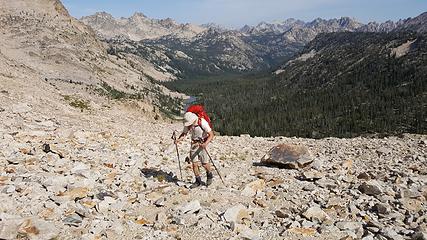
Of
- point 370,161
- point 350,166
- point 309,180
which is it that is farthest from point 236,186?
point 370,161

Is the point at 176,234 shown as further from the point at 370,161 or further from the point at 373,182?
the point at 370,161

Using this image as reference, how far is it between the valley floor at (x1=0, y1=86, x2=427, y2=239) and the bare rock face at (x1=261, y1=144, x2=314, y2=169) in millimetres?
547

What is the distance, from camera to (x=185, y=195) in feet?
49.4

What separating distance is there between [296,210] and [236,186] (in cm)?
348

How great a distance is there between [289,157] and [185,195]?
7211 mm

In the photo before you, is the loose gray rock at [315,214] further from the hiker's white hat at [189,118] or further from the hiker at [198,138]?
the hiker's white hat at [189,118]

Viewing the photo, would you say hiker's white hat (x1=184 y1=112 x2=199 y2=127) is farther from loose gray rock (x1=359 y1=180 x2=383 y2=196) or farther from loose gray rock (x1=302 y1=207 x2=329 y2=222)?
loose gray rock (x1=359 y1=180 x2=383 y2=196)

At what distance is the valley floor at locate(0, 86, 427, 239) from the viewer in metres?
11.9

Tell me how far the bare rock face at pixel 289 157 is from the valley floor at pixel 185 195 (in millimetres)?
547

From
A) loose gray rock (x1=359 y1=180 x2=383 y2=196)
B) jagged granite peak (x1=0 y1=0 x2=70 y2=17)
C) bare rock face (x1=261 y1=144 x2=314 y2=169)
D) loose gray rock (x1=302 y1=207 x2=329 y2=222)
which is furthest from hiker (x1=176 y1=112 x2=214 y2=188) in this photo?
jagged granite peak (x1=0 y1=0 x2=70 y2=17)

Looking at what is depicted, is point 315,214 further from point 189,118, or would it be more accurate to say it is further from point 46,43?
point 46,43

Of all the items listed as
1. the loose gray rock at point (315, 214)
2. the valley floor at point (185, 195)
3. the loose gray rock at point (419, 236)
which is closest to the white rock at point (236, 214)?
the valley floor at point (185, 195)

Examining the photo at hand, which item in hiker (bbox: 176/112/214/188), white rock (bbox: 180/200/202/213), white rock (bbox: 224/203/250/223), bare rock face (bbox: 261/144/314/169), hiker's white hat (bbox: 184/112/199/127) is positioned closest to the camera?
white rock (bbox: 224/203/250/223)

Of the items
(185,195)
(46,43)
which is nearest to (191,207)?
(185,195)
